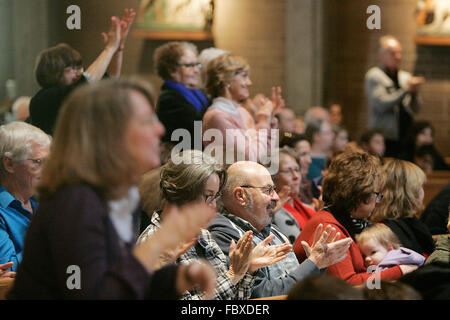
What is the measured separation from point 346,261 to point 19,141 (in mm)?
1548

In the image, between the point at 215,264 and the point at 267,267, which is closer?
the point at 215,264

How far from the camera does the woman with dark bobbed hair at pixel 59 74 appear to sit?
373 centimetres

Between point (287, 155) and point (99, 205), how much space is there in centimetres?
268

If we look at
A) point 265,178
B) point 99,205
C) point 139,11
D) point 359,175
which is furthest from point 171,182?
point 139,11

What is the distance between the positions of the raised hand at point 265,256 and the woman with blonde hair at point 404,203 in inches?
42.6

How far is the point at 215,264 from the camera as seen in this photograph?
2764 millimetres

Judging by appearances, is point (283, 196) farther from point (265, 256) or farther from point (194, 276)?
point (194, 276)

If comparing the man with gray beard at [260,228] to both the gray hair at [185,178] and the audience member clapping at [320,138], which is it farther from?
the audience member clapping at [320,138]

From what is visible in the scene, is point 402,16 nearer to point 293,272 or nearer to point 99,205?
point 293,272

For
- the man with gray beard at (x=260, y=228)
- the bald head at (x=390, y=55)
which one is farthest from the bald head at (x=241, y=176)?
the bald head at (x=390, y=55)

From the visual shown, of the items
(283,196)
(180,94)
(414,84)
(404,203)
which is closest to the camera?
(404,203)

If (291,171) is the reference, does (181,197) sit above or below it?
above

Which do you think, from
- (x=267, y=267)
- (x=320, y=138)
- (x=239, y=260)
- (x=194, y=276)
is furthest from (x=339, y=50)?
(x=194, y=276)

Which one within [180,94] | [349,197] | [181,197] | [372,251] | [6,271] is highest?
[180,94]
